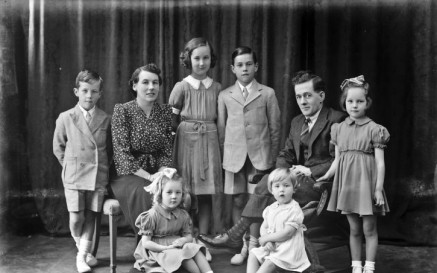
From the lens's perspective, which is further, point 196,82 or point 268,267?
point 196,82

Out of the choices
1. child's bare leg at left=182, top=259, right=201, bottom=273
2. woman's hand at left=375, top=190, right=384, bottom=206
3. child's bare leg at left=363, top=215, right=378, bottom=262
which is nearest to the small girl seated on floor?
child's bare leg at left=182, top=259, right=201, bottom=273

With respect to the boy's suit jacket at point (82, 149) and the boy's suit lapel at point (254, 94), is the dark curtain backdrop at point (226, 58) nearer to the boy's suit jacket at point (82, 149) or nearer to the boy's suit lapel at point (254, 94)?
the boy's suit lapel at point (254, 94)

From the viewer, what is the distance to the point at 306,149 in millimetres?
4387

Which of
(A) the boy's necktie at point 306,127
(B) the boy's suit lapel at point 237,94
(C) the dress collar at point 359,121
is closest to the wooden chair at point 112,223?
(B) the boy's suit lapel at point 237,94

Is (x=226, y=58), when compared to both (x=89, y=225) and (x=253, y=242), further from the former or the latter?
(x=89, y=225)

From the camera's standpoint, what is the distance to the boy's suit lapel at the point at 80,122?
445 cm

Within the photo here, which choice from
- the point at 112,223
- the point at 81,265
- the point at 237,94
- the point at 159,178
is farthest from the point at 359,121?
the point at 81,265

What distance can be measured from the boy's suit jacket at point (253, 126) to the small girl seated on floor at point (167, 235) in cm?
75

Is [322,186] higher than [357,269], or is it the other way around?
[322,186]

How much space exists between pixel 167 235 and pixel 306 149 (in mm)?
1211

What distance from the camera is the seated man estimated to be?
4223 mm

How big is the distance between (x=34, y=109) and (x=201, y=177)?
179 cm

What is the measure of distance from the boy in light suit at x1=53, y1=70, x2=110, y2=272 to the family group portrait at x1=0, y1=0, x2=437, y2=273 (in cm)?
1

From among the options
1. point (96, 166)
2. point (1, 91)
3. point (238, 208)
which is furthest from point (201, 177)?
point (1, 91)
